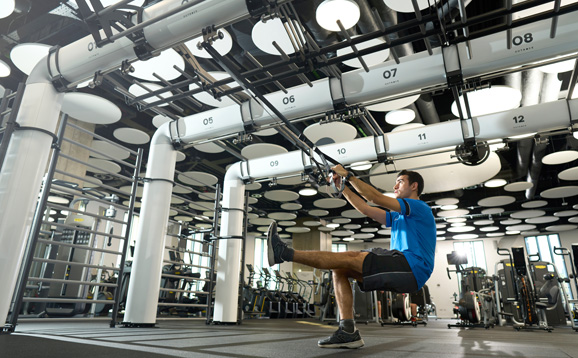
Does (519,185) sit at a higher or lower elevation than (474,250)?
higher

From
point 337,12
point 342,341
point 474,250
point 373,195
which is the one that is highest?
point 337,12

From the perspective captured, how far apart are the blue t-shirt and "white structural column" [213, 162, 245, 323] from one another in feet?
13.6

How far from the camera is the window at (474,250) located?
62.8 ft

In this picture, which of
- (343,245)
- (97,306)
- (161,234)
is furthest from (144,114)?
(343,245)

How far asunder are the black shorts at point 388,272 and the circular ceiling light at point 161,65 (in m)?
3.38

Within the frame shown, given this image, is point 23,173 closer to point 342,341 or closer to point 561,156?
point 342,341

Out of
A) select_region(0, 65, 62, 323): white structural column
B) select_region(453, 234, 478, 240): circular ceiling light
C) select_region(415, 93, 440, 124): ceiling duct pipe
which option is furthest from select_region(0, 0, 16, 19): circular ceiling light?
select_region(453, 234, 478, 240): circular ceiling light

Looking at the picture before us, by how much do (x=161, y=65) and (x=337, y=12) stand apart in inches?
90.6

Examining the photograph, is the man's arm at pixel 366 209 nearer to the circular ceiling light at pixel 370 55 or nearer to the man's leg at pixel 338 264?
the man's leg at pixel 338 264

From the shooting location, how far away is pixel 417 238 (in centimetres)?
260

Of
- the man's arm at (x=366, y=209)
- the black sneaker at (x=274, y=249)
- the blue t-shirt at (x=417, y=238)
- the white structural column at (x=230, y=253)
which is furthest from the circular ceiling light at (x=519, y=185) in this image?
the black sneaker at (x=274, y=249)

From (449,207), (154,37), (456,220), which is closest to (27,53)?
(154,37)

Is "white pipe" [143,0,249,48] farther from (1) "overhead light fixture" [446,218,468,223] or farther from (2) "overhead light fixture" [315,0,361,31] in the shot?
(1) "overhead light fixture" [446,218,468,223]

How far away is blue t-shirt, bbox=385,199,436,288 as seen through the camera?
2529mm
